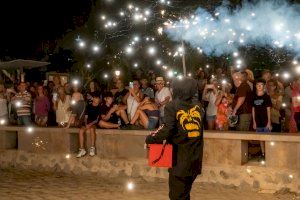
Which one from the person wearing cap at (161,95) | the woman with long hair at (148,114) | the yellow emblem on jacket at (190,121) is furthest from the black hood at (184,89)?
the person wearing cap at (161,95)

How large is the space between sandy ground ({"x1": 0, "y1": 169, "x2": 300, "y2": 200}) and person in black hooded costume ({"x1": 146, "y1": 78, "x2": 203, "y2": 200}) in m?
2.77

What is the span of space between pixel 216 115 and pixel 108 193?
319 centimetres

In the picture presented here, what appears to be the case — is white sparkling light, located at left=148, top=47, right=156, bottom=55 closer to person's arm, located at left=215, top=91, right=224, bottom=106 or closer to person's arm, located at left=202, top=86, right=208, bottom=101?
person's arm, located at left=202, top=86, right=208, bottom=101

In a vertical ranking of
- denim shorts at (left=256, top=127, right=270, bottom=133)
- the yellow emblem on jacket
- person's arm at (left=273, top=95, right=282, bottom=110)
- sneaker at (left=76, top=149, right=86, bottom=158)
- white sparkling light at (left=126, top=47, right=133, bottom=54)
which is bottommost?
sneaker at (left=76, top=149, right=86, bottom=158)

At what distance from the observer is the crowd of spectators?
30.1ft

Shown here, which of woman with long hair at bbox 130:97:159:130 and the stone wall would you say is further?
woman with long hair at bbox 130:97:159:130

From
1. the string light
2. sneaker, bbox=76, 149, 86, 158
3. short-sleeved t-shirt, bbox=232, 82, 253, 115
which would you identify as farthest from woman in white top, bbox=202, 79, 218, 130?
sneaker, bbox=76, 149, 86, 158

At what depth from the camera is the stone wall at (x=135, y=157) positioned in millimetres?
8078

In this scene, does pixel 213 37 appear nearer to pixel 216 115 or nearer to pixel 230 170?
pixel 216 115

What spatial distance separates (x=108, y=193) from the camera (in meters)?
8.28

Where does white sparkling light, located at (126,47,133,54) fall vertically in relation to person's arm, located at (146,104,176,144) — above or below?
above

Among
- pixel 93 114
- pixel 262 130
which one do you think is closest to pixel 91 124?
pixel 93 114

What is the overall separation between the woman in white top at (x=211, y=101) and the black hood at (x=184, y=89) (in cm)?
510

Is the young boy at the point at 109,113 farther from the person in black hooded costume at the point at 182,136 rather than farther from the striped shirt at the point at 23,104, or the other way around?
the person in black hooded costume at the point at 182,136
